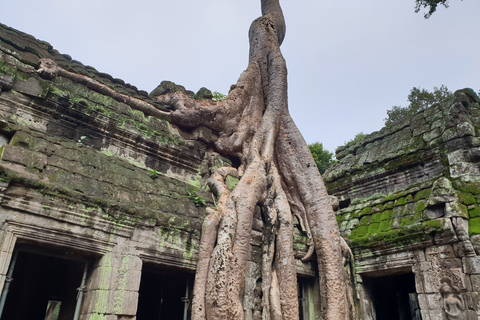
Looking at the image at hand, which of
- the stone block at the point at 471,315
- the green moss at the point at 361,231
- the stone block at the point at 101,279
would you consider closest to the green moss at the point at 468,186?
the green moss at the point at 361,231

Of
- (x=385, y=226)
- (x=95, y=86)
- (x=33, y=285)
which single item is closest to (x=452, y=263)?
(x=385, y=226)

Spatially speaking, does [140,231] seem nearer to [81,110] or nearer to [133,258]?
[133,258]

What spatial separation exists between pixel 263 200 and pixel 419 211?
94.5 inches

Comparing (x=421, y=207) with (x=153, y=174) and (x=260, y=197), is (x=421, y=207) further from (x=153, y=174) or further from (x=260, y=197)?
(x=153, y=174)

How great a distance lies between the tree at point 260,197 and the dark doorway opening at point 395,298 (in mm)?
1801

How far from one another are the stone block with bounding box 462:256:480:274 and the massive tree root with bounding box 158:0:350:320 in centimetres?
153

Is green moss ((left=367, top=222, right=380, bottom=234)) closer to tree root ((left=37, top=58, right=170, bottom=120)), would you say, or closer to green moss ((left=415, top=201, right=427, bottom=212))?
green moss ((left=415, top=201, right=427, bottom=212))

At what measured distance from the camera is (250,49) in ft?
25.7

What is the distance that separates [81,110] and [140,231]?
1766mm

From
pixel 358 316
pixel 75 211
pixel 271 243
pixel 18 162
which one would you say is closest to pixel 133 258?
pixel 75 211

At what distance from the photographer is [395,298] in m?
7.16

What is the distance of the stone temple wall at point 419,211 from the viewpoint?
480 centimetres

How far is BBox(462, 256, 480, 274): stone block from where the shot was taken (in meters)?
4.57

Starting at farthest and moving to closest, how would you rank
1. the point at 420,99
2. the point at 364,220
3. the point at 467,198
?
the point at 420,99, the point at 364,220, the point at 467,198
